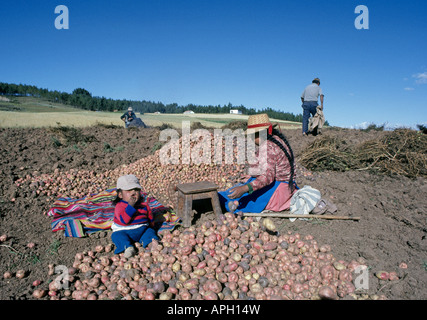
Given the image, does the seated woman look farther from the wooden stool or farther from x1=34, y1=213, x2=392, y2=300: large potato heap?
x1=34, y1=213, x2=392, y2=300: large potato heap

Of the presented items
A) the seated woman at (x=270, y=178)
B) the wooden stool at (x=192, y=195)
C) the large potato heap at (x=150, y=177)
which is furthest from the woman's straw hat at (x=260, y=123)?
the large potato heap at (x=150, y=177)

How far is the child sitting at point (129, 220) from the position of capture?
327 centimetres

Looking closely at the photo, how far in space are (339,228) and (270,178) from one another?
115cm

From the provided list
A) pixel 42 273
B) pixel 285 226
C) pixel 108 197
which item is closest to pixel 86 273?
pixel 42 273

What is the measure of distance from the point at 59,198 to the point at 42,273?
2.24m

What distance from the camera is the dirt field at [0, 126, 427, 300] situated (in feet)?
8.95

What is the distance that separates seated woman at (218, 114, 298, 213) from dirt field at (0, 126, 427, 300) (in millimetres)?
319

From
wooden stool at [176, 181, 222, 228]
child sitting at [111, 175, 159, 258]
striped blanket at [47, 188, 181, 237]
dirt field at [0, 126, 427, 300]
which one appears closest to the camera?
dirt field at [0, 126, 427, 300]

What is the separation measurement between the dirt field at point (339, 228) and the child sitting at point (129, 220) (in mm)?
393

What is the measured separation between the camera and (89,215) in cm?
421

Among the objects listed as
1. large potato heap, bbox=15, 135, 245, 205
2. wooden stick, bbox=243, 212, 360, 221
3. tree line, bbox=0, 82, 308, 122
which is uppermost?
tree line, bbox=0, 82, 308, 122

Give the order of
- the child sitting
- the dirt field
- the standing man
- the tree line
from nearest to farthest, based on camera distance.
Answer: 1. the dirt field
2. the child sitting
3. the standing man
4. the tree line

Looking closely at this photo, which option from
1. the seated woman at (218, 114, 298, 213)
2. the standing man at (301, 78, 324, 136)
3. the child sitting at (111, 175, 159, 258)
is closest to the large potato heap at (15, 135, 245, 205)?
the seated woman at (218, 114, 298, 213)
